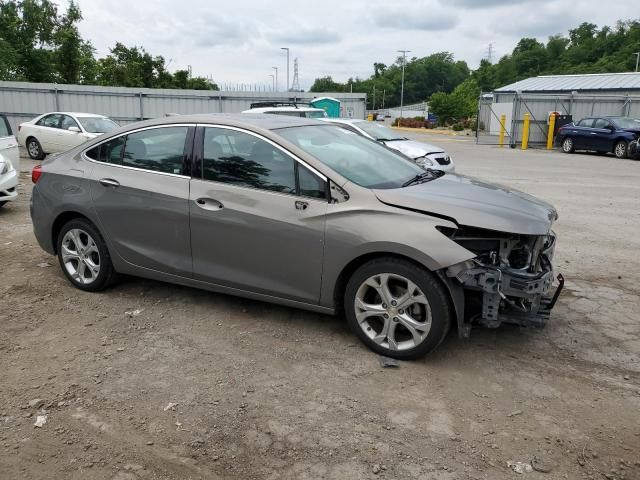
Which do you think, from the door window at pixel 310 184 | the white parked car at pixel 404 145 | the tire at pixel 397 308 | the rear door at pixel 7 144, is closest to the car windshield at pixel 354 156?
the door window at pixel 310 184

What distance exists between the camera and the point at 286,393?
3.49 m

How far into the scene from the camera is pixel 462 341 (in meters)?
4.23

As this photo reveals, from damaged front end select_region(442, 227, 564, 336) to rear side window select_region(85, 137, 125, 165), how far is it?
2996 millimetres

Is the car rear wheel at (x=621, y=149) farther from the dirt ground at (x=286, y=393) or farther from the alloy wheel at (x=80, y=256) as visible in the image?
the alloy wheel at (x=80, y=256)

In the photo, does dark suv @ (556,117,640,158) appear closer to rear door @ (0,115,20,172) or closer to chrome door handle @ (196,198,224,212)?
rear door @ (0,115,20,172)

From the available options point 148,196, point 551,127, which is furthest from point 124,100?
point 148,196

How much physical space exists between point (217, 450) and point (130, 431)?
538 mm

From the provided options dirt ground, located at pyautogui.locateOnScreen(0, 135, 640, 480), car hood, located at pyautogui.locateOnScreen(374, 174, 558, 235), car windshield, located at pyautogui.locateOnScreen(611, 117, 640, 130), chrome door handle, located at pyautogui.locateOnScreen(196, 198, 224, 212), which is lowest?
dirt ground, located at pyautogui.locateOnScreen(0, 135, 640, 480)

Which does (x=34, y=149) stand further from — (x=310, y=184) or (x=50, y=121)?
(x=310, y=184)

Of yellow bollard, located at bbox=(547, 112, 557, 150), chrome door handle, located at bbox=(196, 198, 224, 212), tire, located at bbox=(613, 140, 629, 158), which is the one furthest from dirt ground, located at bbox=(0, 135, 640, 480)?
yellow bollard, located at bbox=(547, 112, 557, 150)

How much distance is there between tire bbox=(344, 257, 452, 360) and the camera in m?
3.68

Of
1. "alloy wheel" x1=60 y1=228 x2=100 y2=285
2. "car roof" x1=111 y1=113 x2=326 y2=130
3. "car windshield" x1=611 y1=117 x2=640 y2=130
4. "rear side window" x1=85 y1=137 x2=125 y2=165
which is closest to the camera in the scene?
"car roof" x1=111 y1=113 x2=326 y2=130

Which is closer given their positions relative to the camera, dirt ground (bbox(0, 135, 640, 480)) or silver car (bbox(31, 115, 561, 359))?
dirt ground (bbox(0, 135, 640, 480))

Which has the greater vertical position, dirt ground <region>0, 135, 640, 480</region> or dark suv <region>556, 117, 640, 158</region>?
dark suv <region>556, 117, 640, 158</region>
